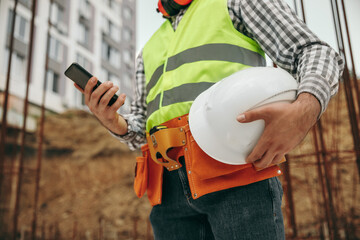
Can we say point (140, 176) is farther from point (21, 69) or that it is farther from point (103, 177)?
point (21, 69)

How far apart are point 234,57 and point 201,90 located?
7.1 inches

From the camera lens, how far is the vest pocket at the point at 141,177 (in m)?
1.34

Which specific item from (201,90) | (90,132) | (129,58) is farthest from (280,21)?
(129,58)

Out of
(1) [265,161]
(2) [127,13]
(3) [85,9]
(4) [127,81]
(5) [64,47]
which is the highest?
(2) [127,13]

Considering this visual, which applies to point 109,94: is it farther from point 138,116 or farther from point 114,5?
point 114,5

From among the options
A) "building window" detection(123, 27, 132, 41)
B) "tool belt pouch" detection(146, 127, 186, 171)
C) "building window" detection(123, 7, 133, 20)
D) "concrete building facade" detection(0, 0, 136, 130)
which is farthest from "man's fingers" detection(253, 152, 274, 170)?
"building window" detection(123, 7, 133, 20)

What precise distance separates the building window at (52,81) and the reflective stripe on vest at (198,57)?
1489cm

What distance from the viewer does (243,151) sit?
96cm

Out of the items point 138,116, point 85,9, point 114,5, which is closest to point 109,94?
point 138,116

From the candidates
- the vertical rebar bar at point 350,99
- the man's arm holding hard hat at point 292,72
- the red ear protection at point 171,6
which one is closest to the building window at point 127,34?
the vertical rebar bar at point 350,99

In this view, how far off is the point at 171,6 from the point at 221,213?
3.07ft

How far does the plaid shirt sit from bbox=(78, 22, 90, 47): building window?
17641mm

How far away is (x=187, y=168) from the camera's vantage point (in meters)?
1.11

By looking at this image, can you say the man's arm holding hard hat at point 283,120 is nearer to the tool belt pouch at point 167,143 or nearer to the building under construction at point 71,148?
the tool belt pouch at point 167,143
